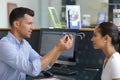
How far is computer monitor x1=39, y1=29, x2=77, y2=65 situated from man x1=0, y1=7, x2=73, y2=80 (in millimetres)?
636

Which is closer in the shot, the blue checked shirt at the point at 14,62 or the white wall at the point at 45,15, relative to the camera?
the blue checked shirt at the point at 14,62

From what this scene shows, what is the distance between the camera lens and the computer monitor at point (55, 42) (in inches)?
102

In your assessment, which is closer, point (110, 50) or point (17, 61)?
point (17, 61)

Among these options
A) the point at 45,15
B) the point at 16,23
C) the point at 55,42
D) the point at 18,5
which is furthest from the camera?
the point at 45,15

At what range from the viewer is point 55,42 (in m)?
2.70

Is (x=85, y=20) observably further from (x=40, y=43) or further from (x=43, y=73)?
(x=43, y=73)

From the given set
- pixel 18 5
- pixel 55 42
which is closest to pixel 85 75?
pixel 55 42

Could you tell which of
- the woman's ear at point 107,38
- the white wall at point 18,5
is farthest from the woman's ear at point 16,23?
the white wall at point 18,5

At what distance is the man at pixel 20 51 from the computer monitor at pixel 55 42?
64cm

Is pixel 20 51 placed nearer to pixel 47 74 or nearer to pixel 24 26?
pixel 24 26

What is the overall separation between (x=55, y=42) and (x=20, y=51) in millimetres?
838

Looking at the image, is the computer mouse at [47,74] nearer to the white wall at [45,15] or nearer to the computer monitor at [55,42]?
the computer monitor at [55,42]

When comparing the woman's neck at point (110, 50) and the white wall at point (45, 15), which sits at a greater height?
the white wall at point (45, 15)

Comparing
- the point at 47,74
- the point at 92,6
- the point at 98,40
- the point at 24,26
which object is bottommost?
the point at 47,74
